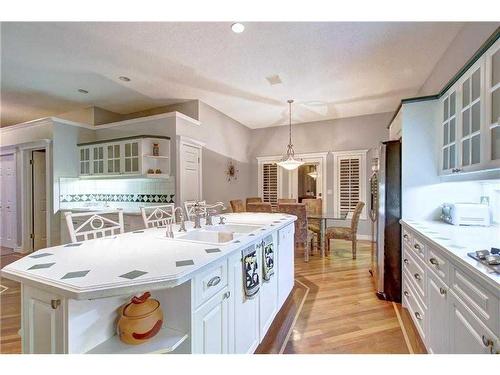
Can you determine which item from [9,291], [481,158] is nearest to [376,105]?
[481,158]

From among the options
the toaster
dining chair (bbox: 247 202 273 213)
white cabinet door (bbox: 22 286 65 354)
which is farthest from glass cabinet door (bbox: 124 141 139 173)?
the toaster

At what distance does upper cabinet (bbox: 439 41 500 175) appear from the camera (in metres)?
1.50

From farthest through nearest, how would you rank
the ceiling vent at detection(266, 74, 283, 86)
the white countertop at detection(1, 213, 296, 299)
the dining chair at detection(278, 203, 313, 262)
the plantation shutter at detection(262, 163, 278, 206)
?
the plantation shutter at detection(262, 163, 278, 206), the dining chair at detection(278, 203, 313, 262), the ceiling vent at detection(266, 74, 283, 86), the white countertop at detection(1, 213, 296, 299)

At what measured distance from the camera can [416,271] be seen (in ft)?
6.61

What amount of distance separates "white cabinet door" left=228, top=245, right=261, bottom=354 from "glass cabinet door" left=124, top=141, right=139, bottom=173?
3.15m

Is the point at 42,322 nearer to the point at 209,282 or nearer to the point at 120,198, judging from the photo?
the point at 209,282

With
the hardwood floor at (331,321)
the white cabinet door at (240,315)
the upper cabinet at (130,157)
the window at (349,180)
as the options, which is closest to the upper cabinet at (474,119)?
the hardwood floor at (331,321)

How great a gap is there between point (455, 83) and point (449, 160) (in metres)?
0.66

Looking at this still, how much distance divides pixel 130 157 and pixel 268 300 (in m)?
3.34

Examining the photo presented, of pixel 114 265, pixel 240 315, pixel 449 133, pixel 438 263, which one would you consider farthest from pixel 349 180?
pixel 114 265

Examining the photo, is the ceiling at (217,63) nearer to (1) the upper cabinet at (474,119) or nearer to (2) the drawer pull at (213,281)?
(1) the upper cabinet at (474,119)

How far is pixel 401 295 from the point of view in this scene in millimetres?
2555

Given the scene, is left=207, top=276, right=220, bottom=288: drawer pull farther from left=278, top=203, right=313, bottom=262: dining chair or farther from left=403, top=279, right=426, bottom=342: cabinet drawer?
left=278, top=203, right=313, bottom=262: dining chair

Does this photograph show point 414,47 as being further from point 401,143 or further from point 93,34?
point 93,34
